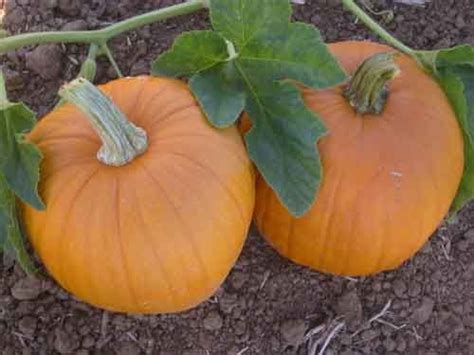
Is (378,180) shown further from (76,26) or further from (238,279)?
(76,26)

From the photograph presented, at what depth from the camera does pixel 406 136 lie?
76.9 inches

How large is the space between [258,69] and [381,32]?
1.20 ft

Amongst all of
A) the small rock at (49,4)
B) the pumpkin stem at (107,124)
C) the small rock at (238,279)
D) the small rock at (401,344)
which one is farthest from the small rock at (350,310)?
the small rock at (49,4)

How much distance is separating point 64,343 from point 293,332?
504 millimetres

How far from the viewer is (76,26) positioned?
2.46 metres

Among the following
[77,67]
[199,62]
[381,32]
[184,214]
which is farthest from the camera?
[77,67]

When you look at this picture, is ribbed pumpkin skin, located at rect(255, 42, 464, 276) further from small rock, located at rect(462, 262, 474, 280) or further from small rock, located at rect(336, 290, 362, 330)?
small rock, located at rect(462, 262, 474, 280)

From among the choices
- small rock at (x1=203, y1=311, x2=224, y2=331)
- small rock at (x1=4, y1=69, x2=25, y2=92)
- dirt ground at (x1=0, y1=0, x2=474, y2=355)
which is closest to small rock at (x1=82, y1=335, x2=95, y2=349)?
dirt ground at (x1=0, y1=0, x2=474, y2=355)

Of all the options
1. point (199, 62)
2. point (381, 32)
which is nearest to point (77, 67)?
point (199, 62)

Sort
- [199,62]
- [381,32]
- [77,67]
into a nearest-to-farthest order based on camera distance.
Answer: [199,62], [381,32], [77,67]

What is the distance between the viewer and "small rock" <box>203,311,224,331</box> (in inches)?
88.4

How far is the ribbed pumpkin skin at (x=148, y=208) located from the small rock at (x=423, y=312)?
Answer: 23.2 inches

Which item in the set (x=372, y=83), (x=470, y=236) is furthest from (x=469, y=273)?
(x=372, y=83)

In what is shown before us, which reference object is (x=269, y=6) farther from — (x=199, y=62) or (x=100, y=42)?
(x=100, y=42)
